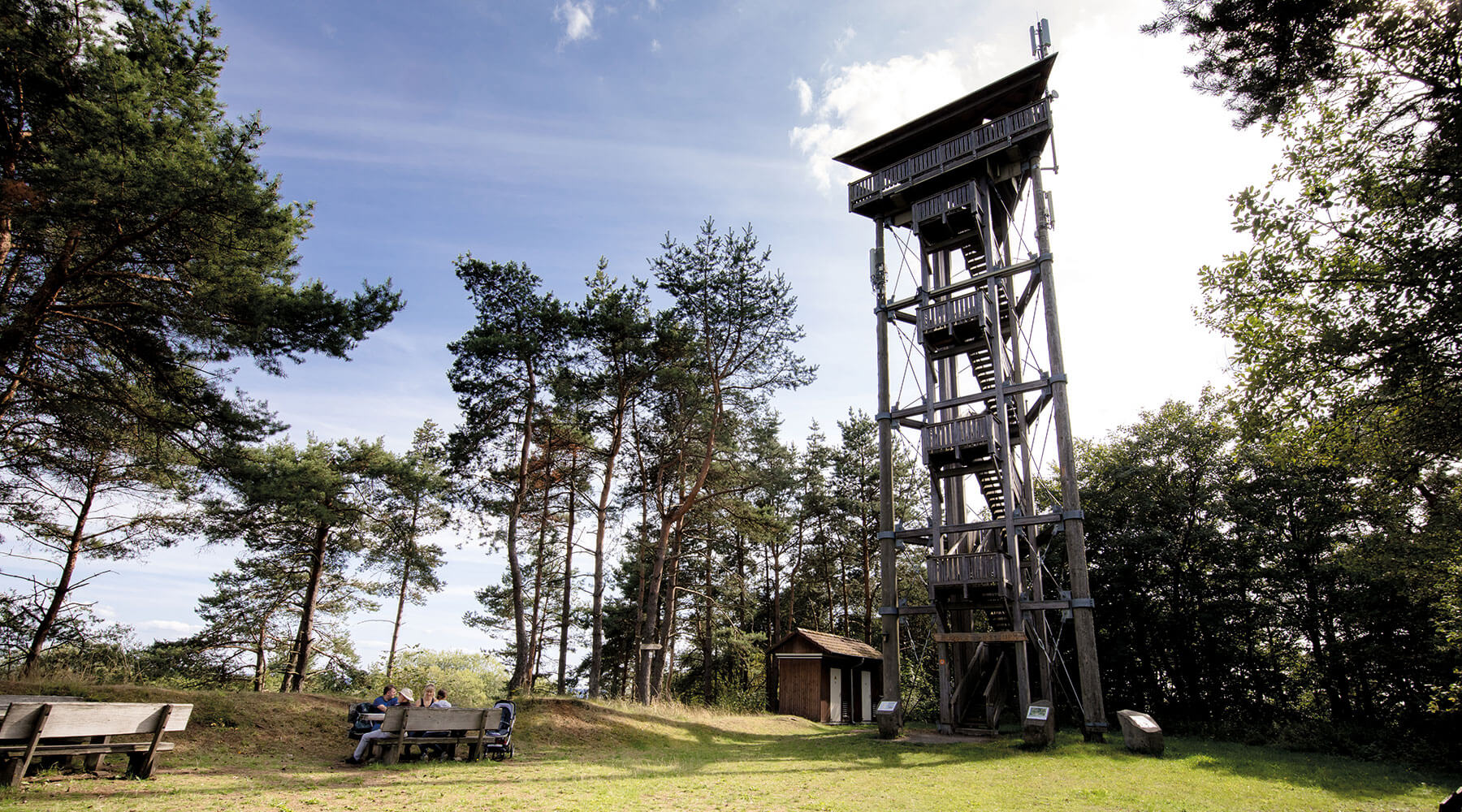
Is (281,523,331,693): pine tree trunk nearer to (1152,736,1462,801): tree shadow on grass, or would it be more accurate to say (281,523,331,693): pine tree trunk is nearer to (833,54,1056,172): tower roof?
(833,54,1056,172): tower roof

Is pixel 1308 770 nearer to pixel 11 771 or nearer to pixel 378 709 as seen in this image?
pixel 378 709

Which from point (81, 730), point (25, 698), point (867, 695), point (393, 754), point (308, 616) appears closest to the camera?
point (81, 730)

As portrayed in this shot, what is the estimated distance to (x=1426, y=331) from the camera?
731 centimetres

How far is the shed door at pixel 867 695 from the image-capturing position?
2623 cm

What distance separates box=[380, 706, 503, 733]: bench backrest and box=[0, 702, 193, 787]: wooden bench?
2.38m

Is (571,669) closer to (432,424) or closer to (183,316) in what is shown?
(432,424)

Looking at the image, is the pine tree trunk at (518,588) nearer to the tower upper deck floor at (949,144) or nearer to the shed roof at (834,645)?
the shed roof at (834,645)

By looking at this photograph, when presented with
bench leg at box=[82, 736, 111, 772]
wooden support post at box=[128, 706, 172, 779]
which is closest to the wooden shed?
wooden support post at box=[128, 706, 172, 779]

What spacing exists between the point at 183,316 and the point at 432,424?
17502 mm

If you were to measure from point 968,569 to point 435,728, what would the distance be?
11.4 m

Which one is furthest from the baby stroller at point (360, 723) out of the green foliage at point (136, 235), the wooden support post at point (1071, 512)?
the wooden support post at point (1071, 512)

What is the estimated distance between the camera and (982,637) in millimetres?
15695

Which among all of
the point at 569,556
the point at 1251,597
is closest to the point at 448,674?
the point at 569,556

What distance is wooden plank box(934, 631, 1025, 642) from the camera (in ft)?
50.1
